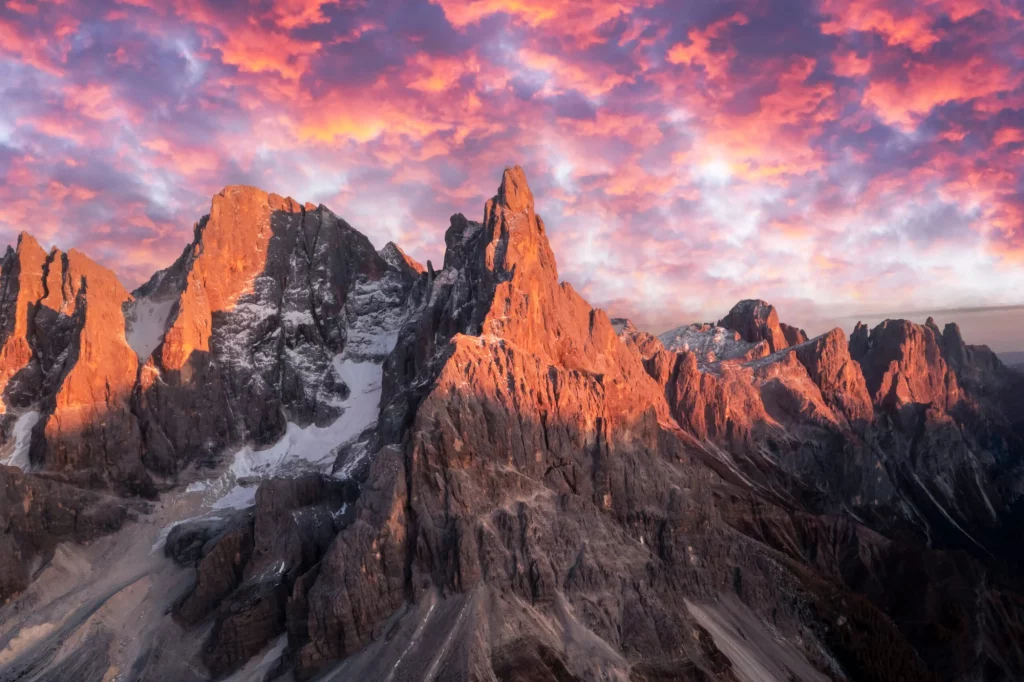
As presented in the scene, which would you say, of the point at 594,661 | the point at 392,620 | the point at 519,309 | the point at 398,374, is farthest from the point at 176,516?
the point at 594,661

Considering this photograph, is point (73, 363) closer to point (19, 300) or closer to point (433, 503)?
point (19, 300)

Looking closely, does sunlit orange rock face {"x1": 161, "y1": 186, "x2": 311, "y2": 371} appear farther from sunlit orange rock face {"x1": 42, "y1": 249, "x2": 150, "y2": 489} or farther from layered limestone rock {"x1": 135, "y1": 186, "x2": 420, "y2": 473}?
sunlit orange rock face {"x1": 42, "y1": 249, "x2": 150, "y2": 489}

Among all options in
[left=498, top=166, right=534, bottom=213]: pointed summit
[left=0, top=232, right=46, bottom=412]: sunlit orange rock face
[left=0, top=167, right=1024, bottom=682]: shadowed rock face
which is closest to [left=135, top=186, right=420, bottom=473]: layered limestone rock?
[left=0, top=167, right=1024, bottom=682]: shadowed rock face

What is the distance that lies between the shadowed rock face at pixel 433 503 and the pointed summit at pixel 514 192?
72 centimetres

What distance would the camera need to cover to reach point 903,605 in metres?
166

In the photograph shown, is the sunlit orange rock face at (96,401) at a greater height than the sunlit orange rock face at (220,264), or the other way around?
the sunlit orange rock face at (220,264)

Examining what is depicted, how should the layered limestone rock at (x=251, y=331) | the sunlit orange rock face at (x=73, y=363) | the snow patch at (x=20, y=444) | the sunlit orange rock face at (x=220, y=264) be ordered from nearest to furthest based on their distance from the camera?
1. the snow patch at (x=20, y=444)
2. the sunlit orange rock face at (x=73, y=363)
3. the layered limestone rock at (x=251, y=331)
4. the sunlit orange rock face at (x=220, y=264)

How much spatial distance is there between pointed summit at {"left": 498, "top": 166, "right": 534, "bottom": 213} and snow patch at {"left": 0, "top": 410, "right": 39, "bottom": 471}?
103m

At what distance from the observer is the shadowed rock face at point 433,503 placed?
108750 millimetres

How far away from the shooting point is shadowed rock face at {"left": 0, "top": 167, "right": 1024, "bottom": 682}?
108750mm

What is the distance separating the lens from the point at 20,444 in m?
→ 152

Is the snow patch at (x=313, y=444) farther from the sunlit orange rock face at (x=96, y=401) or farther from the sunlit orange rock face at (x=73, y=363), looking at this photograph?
the sunlit orange rock face at (x=96, y=401)

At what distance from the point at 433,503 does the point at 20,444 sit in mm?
90981

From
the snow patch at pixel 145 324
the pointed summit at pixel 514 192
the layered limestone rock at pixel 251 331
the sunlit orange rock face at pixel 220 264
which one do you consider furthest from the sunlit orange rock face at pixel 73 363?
the pointed summit at pixel 514 192
